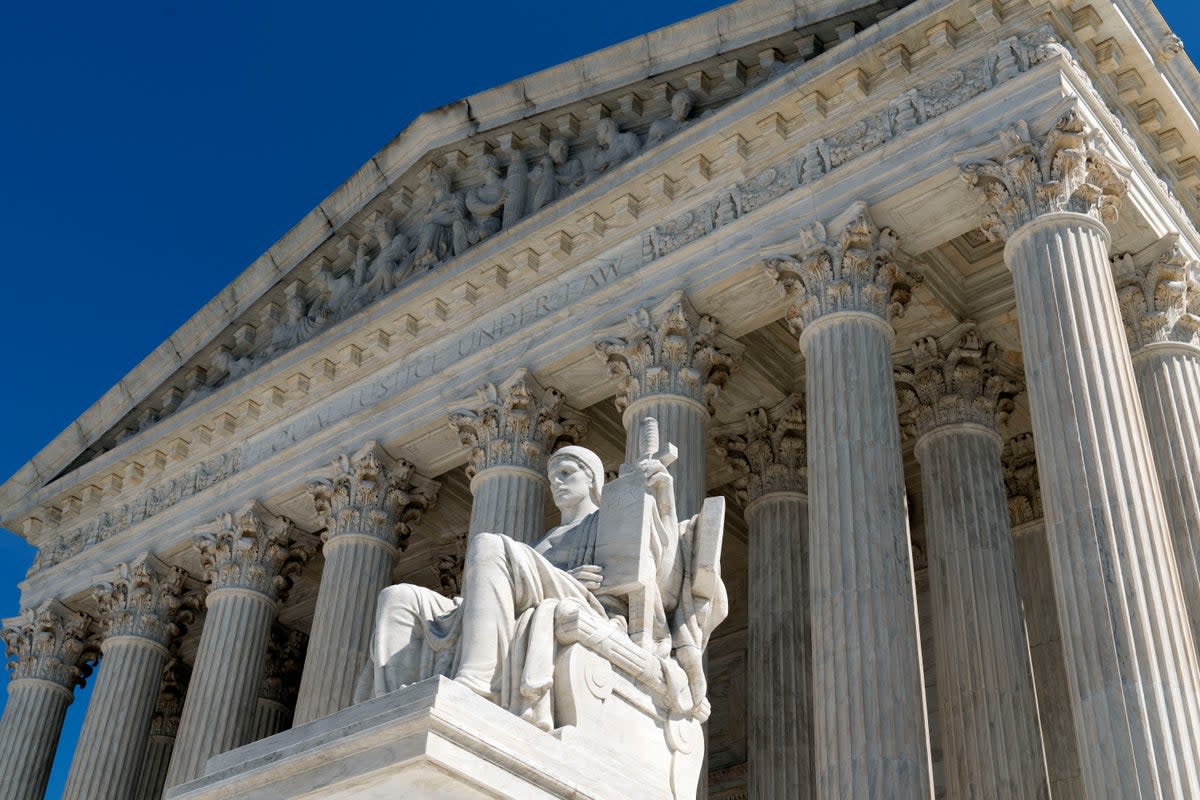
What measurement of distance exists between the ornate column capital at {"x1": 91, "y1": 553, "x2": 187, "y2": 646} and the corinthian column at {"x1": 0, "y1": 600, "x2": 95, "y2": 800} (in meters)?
2.05

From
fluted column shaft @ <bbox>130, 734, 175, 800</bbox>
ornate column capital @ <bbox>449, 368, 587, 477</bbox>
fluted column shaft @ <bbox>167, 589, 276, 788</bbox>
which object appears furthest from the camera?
fluted column shaft @ <bbox>130, 734, 175, 800</bbox>

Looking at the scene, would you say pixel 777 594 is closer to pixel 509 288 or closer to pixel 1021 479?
pixel 1021 479

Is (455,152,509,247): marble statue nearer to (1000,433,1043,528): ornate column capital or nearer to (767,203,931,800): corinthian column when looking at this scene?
(767,203,931,800): corinthian column

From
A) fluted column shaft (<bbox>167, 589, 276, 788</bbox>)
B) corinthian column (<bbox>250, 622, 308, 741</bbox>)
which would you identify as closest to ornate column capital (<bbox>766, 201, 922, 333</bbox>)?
fluted column shaft (<bbox>167, 589, 276, 788</bbox>)

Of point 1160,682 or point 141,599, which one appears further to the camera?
point 141,599

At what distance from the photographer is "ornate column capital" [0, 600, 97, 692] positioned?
29438 mm

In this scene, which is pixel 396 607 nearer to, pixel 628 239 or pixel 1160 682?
pixel 1160 682

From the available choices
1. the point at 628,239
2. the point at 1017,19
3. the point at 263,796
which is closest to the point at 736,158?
the point at 628,239

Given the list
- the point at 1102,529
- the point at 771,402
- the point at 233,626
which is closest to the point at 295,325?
the point at 233,626

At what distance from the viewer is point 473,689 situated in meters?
8.43

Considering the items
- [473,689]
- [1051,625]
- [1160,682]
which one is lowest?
[473,689]

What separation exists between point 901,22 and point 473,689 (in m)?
13.9

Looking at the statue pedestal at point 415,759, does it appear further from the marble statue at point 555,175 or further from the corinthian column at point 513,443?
the marble statue at point 555,175

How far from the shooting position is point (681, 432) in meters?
20.1
